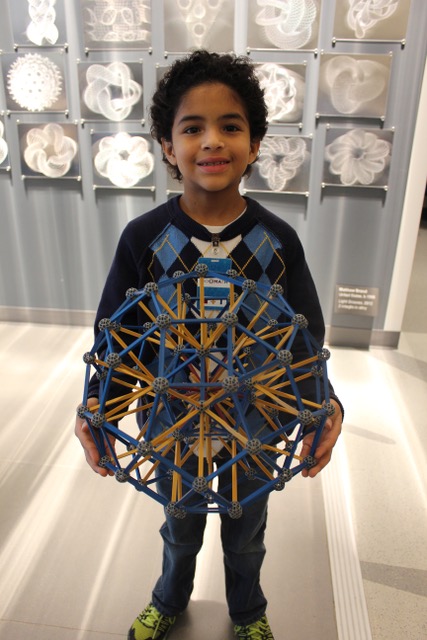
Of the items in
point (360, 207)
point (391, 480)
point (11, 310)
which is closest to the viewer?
point (391, 480)

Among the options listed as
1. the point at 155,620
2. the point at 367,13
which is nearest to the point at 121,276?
the point at 155,620

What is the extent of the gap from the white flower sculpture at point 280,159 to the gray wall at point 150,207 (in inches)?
2.0

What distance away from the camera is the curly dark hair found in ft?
2.55

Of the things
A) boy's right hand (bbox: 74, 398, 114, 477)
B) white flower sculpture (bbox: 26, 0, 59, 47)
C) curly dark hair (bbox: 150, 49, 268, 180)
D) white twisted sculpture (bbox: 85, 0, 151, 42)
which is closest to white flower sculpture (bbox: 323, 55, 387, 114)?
white twisted sculpture (bbox: 85, 0, 151, 42)

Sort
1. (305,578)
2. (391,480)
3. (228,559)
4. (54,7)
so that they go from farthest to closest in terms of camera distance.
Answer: (54,7), (391,480), (305,578), (228,559)

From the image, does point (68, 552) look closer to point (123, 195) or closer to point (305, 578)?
point (305, 578)

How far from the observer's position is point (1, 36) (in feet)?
6.66

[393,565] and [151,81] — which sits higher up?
[151,81]

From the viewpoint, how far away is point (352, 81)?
1.92 m

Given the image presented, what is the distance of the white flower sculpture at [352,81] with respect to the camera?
74.7 inches

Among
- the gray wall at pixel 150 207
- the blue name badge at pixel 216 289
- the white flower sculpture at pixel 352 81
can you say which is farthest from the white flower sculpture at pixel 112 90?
the blue name badge at pixel 216 289

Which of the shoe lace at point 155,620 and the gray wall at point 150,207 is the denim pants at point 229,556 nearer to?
the shoe lace at point 155,620

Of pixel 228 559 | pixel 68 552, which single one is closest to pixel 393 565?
→ pixel 228 559

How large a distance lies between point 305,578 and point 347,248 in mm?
1388
